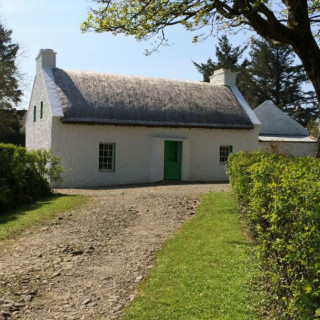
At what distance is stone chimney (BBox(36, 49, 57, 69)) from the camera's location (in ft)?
74.8

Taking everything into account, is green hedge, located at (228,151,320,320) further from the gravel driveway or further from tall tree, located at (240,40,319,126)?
tall tree, located at (240,40,319,126)

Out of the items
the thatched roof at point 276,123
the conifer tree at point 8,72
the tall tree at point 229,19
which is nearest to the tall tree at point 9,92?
the conifer tree at point 8,72

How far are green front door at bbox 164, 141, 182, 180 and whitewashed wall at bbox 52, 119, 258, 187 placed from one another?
0.99 ft

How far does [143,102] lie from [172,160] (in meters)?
3.37

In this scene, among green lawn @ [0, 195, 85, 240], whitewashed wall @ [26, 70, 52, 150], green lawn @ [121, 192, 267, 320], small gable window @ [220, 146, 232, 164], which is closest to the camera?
green lawn @ [121, 192, 267, 320]

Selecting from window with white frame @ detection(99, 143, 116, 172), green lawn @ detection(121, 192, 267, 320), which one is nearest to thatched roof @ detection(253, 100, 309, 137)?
window with white frame @ detection(99, 143, 116, 172)

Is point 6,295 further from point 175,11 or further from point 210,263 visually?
point 175,11

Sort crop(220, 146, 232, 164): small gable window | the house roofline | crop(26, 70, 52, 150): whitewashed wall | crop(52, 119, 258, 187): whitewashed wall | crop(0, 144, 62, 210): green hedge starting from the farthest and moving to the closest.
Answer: crop(220, 146, 232, 164): small gable window
crop(26, 70, 52, 150): whitewashed wall
crop(52, 119, 258, 187): whitewashed wall
the house roofline
crop(0, 144, 62, 210): green hedge

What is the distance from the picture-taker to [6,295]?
6188mm

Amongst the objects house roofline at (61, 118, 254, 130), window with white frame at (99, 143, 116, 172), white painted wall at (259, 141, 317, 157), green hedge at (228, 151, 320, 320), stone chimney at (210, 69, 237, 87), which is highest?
stone chimney at (210, 69, 237, 87)

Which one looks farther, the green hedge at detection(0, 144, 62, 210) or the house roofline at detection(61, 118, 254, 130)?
the house roofline at detection(61, 118, 254, 130)

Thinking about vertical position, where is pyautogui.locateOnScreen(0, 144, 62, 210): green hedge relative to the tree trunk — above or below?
below

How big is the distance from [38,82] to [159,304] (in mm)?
20225

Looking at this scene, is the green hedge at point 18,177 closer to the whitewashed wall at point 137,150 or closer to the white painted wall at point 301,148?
the whitewashed wall at point 137,150
